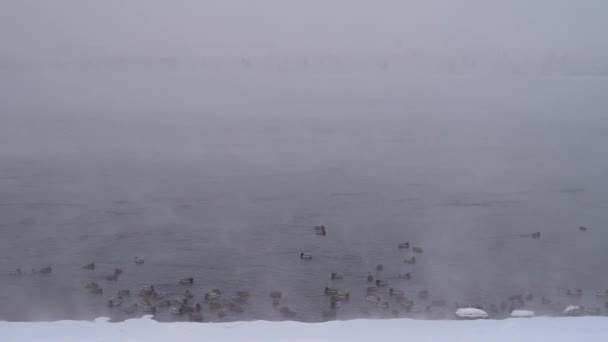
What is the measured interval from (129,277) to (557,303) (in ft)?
11.0

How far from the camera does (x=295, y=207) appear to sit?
7.14 meters

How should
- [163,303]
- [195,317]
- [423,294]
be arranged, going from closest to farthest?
[195,317] → [163,303] → [423,294]

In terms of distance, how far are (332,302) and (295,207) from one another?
8.63ft

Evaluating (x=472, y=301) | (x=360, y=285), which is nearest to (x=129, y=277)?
(x=360, y=285)

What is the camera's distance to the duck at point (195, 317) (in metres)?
4.15

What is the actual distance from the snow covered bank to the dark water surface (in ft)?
8.36

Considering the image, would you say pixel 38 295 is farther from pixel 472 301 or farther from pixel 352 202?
pixel 352 202

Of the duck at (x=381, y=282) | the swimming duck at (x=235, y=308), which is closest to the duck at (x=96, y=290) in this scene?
the swimming duck at (x=235, y=308)

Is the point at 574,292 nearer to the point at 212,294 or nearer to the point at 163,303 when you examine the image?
the point at 212,294

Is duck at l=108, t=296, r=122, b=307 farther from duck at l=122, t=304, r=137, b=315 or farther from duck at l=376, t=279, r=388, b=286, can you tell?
duck at l=376, t=279, r=388, b=286

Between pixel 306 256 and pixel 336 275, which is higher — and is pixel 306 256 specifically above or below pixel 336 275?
above

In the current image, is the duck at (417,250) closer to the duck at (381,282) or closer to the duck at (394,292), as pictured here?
the duck at (381,282)

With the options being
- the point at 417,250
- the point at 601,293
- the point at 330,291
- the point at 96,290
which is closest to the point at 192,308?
the point at 96,290

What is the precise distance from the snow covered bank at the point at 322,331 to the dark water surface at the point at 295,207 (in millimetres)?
2547
